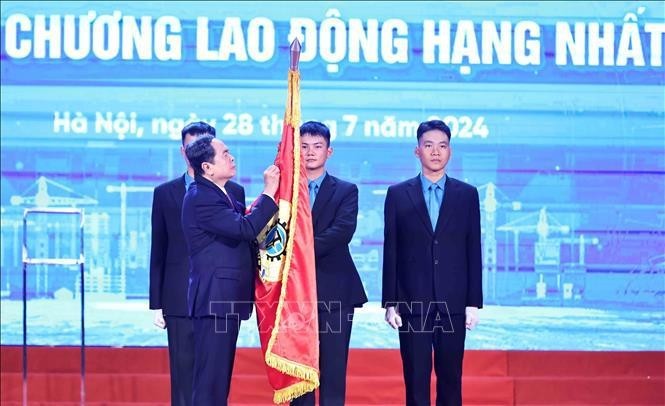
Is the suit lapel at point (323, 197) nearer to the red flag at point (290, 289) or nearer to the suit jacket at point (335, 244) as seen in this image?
the suit jacket at point (335, 244)

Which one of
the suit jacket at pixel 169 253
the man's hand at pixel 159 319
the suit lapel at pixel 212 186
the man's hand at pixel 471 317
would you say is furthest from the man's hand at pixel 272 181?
the man's hand at pixel 471 317

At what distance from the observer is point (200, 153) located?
386cm

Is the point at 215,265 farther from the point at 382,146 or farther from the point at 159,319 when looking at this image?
the point at 382,146

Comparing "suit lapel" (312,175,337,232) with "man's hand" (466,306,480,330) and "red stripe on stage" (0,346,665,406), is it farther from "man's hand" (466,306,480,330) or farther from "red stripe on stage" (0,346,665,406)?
"red stripe on stage" (0,346,665,406)

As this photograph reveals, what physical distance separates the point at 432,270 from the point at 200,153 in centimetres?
103

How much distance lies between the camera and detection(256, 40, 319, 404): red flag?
3912mm

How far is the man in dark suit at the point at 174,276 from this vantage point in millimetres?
4223

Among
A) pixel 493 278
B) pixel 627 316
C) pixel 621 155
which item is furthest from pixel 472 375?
pixel 621 155

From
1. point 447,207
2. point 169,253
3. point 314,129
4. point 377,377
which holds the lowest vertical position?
point 377,377

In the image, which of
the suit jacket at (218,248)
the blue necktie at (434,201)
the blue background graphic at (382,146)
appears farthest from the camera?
the blue background graphic at (382,146)

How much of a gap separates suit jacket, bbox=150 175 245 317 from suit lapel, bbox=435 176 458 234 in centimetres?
82

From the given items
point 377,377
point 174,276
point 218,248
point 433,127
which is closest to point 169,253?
point 174,276

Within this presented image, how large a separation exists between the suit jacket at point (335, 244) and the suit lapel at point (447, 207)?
349mm

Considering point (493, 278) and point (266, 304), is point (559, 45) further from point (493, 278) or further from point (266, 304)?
point (266, 304)
